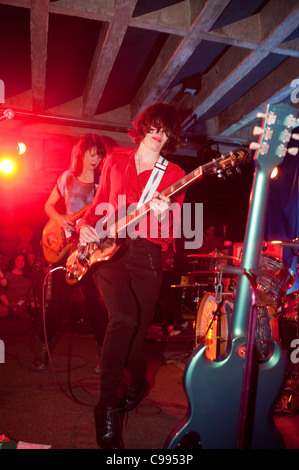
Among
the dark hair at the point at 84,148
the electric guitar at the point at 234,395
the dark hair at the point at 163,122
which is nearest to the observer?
the electric guitar at the point at 234,395

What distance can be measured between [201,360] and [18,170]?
6454 mm

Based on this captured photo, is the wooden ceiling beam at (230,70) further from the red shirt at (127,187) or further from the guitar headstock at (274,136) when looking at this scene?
the guitar headstock at (274,136)

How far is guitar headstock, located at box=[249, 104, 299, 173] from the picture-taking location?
1.68 m

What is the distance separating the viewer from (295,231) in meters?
6.06

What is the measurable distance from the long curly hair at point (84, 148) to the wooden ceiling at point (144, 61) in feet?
4.34

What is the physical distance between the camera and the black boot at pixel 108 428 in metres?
2.04

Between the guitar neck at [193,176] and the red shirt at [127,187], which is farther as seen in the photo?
the red shirt at [127,187]

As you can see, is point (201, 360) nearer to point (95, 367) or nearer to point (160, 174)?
point (160, 174)

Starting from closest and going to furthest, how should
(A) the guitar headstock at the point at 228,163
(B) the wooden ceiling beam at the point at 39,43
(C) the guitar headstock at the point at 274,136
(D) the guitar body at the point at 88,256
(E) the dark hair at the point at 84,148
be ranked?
1. (C) the guitar headstock at the point at 274,136
2. (A) the guitar headstock at the point at 228,163
3. (D) the guitar body at the point at 88,256
4. (B) the wooden ceiling beam at the point at 39,43
5. (E) the dark hair at the point at 84,148

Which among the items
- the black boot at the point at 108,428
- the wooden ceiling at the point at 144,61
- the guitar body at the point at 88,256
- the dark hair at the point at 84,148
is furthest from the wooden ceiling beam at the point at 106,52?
the black boot at the point at 108,428

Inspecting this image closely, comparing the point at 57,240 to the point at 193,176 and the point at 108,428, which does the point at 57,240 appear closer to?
the point at 193,176

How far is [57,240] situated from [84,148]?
1.05 m
